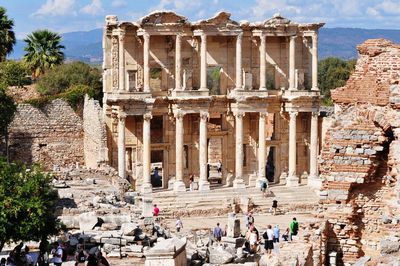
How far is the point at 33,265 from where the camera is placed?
845 inches

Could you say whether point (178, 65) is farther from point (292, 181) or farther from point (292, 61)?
point (292, 181)

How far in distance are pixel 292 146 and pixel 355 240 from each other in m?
32.2

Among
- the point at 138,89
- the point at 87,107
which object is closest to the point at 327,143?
the point at 138,89

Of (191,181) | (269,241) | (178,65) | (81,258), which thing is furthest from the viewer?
(191,181)

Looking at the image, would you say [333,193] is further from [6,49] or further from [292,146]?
[6,49]

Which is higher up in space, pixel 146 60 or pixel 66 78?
pixel 146 60

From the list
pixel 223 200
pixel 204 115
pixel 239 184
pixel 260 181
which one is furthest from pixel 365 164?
pixel 260 181

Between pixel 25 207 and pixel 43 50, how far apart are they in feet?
121

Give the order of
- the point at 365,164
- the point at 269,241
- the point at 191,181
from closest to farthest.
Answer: the point at 365,164 → the point at 269,241 → the point at 191,181

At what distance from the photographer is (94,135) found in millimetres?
46938

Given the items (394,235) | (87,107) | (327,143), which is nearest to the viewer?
(394,235)

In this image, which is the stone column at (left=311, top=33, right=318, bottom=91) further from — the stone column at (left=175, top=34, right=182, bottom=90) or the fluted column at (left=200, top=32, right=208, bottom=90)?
the stone column at (left=175, top=34, right=182, bottom=90)

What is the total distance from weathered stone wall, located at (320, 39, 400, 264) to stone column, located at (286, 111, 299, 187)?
103 ft

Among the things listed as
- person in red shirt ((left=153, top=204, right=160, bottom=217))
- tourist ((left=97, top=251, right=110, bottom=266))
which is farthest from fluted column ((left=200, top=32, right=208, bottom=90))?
tourist ((left=97, top=251, right=110, bottom=266))
